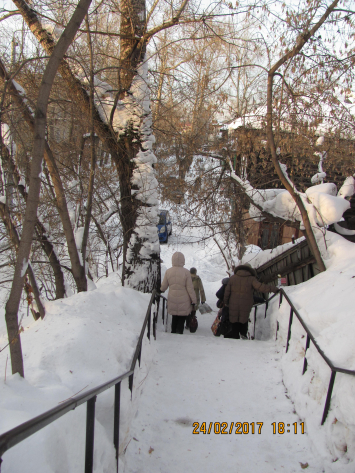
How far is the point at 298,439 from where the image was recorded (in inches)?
107

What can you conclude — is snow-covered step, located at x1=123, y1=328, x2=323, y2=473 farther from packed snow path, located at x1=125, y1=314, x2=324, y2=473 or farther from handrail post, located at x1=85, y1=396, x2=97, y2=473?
handrail post, located at x1=85, y1=396, x2=97, y2=473

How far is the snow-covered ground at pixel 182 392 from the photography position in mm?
1971

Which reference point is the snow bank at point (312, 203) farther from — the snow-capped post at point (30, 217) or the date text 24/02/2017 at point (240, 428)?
the snow-capped post at point (30, 217)

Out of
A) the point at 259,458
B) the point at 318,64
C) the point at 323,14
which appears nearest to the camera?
the point at 259,458

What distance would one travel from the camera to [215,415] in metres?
3.08

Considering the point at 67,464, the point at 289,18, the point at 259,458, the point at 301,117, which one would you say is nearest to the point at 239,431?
the point at 259,458

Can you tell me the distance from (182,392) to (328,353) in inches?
58.8

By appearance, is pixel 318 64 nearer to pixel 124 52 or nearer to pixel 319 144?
pixel 319 144

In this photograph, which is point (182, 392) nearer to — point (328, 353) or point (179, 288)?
point (328, 353)

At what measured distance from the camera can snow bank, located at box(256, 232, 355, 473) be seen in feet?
7.75

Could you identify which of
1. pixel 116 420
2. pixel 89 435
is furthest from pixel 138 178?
pixel 89 435

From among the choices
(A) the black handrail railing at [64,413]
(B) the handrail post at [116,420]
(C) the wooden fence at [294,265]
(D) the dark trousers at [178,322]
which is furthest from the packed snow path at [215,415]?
(C) the wooden fence at [294,265]

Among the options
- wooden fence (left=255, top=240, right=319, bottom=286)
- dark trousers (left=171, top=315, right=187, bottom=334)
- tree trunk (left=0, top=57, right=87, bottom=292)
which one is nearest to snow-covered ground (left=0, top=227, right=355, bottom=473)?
tree trunk (left=0, top=57, right=87, bottom=292)

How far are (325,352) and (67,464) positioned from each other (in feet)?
7.43
